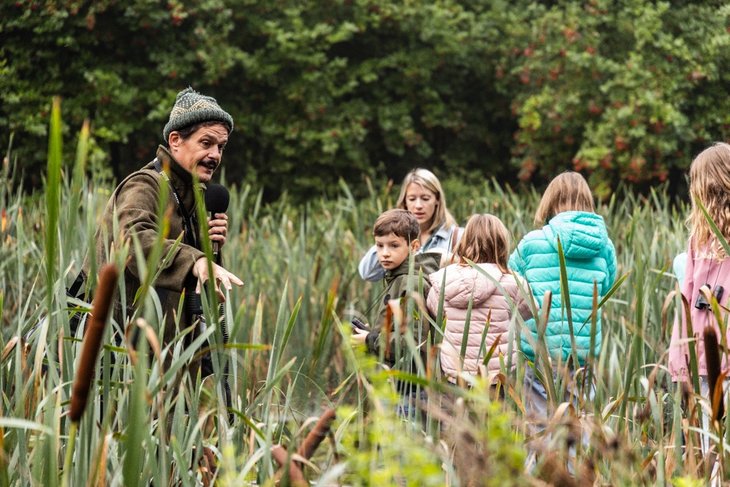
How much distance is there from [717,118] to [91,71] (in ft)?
24.0

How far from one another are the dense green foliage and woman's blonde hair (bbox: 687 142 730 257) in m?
8.20

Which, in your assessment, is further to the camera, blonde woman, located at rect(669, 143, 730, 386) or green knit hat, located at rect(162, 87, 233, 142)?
blonde woman, located at rect(669, 143, 730, 386)

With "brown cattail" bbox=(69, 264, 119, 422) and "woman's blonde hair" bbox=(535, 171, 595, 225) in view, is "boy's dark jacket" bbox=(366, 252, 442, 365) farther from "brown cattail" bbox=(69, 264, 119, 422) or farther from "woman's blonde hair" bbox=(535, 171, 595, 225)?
"brown cattail" bbox=(69, 264, 119, 422)

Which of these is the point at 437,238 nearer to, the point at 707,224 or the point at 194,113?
the point at 707,224

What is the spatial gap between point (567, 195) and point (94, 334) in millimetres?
2649

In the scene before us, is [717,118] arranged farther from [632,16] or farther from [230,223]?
[230,223]

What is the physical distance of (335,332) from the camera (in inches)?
197

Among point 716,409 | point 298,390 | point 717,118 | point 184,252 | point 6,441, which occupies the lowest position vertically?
point 298,390

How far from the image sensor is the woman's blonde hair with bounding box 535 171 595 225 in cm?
350

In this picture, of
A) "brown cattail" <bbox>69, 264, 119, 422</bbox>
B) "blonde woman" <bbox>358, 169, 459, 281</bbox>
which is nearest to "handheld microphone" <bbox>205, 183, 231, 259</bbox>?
"blonde woman" <bbox>358, 169, 459, 281</bbox>

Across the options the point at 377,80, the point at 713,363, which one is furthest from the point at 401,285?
the point at 377,80

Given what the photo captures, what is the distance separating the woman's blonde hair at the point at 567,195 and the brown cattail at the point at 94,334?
2584 mm

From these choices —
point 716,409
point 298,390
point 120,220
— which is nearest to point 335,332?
point 298,390

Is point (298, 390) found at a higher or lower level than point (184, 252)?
lower
